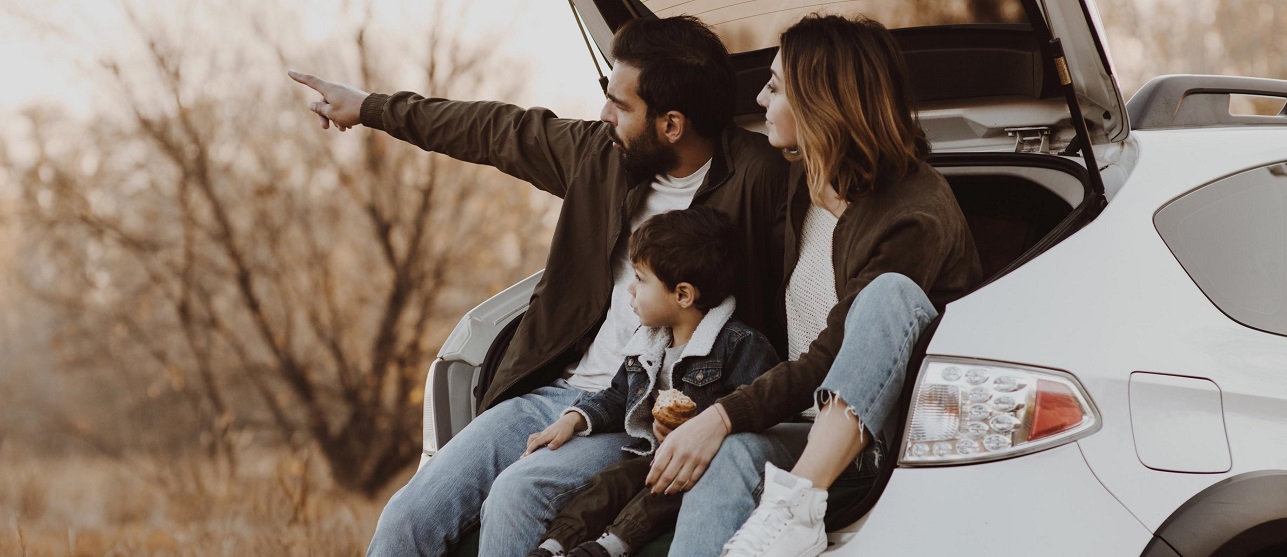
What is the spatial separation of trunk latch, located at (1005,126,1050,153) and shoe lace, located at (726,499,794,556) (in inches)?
53.5

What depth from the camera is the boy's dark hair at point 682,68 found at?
2859 mm

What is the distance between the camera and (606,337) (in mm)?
2818

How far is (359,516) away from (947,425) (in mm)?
5916

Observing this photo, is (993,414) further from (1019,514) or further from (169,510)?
(169,510)

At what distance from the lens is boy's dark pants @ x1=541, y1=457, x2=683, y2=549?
6.77 feet

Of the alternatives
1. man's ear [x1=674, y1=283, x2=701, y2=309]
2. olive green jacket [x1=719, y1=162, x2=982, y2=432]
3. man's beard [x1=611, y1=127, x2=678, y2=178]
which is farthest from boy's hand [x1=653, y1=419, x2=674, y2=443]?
man's beard [x1=611, y1=127, x2=678, y2=178]

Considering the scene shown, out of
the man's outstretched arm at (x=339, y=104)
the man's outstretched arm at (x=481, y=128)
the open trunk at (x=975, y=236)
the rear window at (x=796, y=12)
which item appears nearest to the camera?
the open trunk at (x=975, y=236)

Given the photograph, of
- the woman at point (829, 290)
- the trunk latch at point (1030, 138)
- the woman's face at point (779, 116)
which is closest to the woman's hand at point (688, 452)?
the woman at point (829, 290)

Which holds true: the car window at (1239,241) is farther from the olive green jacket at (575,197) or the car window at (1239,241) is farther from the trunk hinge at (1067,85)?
the olive green jacket at (575,197)

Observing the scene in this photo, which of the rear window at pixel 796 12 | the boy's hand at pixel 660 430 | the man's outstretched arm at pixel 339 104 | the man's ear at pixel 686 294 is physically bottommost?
the boy's hand at pixel 660 430

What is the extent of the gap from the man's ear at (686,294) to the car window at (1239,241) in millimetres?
939

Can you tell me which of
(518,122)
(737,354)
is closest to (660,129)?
(518,122)

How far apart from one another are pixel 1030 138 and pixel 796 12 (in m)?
0.69

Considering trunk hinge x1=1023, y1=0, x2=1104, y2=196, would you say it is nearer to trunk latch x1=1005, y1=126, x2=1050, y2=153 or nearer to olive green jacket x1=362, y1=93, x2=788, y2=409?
trunk latch x1=1005, y1=126, x2=1050, y2=153
